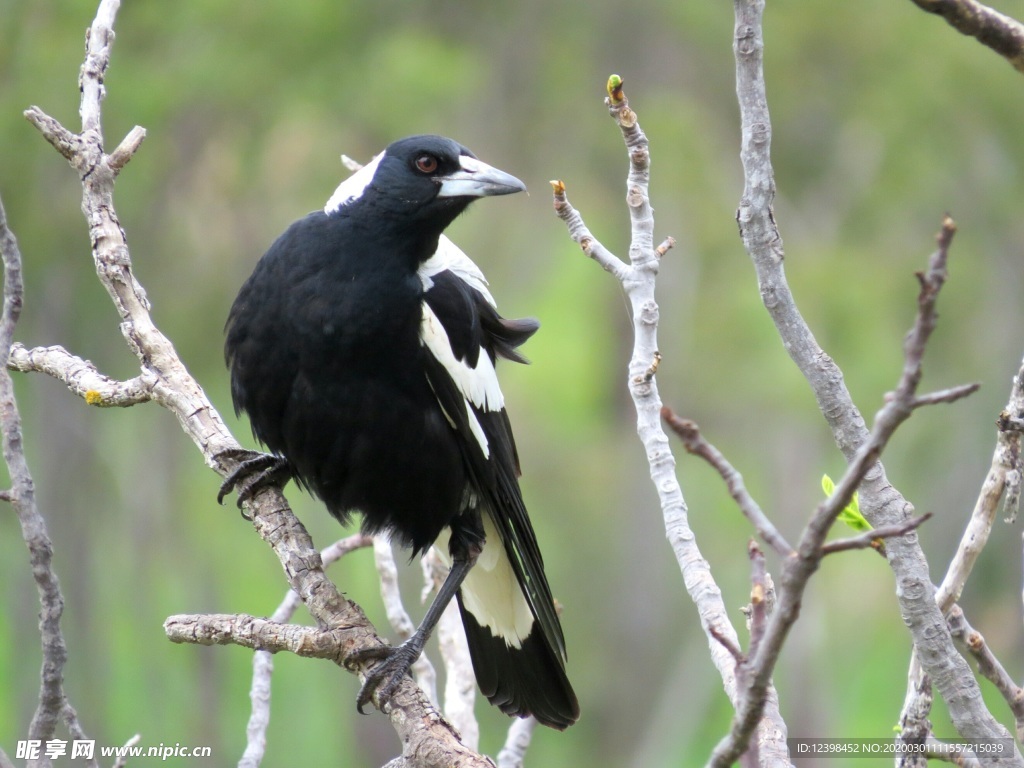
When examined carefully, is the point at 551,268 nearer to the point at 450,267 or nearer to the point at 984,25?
the point at 450,267

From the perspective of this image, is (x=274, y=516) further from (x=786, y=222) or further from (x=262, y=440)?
(x=786, y=222)

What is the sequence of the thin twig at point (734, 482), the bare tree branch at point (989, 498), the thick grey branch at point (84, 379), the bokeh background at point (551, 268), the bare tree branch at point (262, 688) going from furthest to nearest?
A: the bokeh background at point (551, 268) < the thick grey branch at point (84, 379) < the bare tree branch at point (262, 688) < the bare tree branch at point (989, 498) < the thin twig at point (734, 482)

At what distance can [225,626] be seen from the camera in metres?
2.66

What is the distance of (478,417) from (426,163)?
788 millimetres

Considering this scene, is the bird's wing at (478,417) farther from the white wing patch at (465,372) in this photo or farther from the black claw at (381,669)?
the black claw at (381,669)

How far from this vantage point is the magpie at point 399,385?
3.34m

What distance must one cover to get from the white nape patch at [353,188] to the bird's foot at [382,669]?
136 centimetres

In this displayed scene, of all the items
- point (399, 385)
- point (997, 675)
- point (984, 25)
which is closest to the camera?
point (984, 25)

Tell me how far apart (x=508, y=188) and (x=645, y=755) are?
9447mm

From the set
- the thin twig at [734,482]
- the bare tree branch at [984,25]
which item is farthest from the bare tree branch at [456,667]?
the bare tree branch at [984,25]

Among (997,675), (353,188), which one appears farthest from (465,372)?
(997,675)

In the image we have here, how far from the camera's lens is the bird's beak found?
11.4ft

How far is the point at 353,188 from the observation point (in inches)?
143

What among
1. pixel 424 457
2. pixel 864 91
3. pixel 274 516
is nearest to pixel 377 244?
pixel 424 457
